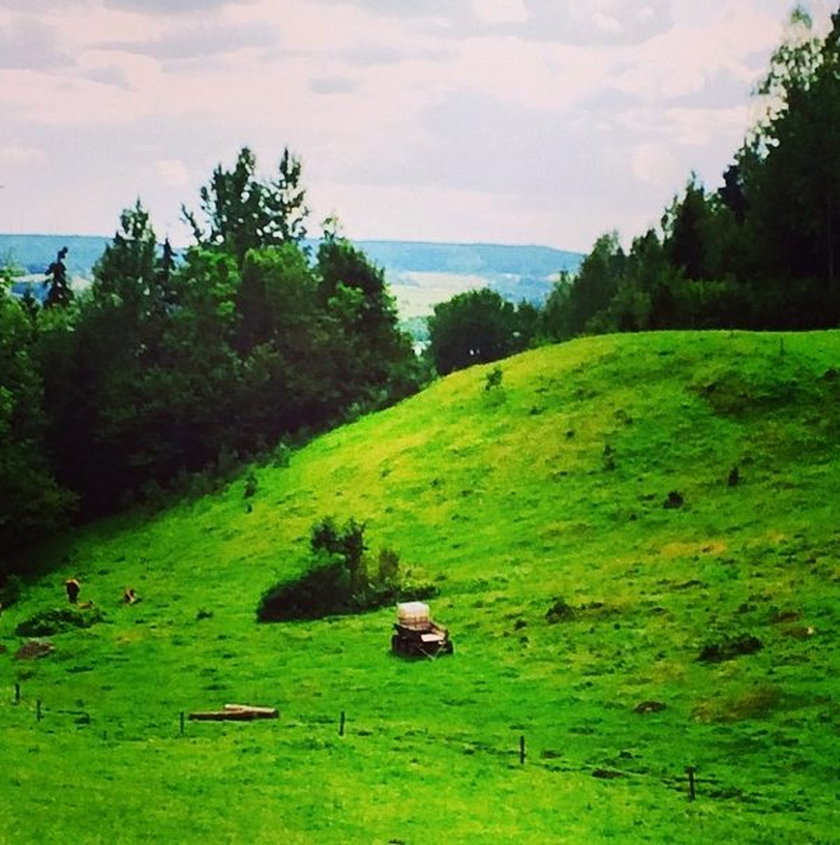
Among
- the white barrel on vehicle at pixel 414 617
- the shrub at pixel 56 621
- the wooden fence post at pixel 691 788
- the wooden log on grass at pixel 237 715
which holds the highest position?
the white barrel on vehicle at pixel 414 617

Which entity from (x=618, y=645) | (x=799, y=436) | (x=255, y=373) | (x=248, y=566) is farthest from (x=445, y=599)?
(x=255, y=373)

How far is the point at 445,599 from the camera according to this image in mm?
47969

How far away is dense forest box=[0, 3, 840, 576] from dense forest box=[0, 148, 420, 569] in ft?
0.41

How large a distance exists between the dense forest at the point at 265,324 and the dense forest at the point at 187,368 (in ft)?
0.41

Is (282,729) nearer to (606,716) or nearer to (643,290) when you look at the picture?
(606,716)

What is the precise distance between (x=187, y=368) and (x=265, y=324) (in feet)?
26.2

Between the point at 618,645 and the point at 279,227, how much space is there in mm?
83900

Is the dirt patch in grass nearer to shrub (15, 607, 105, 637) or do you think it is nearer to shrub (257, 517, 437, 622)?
shrub (257, 517, 437, 622)

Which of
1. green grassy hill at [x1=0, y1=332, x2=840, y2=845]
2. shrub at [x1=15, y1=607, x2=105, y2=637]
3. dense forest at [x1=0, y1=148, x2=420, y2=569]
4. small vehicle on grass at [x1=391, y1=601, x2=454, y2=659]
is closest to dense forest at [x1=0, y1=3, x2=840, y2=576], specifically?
dense forest at [x1=0, y1=148, x2=420, y2=569]

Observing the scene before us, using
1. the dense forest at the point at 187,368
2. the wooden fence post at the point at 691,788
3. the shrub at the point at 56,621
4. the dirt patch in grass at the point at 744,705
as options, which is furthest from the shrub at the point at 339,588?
the dense forest at the point at 187,368

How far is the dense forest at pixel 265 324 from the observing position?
80.1 m

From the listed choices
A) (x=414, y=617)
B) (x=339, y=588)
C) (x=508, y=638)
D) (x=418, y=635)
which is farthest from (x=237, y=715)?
(x=339, y=588)

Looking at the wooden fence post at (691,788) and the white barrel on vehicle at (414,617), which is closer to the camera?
the wooden fence post at (691,788)

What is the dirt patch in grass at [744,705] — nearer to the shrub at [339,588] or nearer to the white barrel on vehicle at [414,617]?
the white barrel on vehicle at [414,617]
